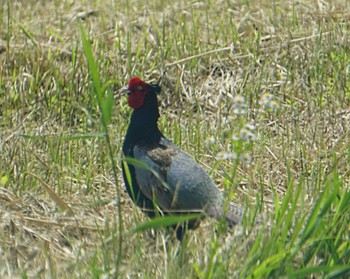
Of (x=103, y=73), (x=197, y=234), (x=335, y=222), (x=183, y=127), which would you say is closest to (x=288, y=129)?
(x=183, y=127)

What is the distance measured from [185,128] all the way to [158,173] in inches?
40.1

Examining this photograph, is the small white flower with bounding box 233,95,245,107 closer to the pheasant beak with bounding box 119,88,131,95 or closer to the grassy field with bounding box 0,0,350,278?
the grassy field with bounding box 0,0,350,278

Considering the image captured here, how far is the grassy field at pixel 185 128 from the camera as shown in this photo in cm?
405

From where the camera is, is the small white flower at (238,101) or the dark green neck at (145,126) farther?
the dark green neck at (145,126)

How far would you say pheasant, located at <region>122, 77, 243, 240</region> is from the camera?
4.98 metres

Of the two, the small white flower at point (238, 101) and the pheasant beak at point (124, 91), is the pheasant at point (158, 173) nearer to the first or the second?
the pheasant beak at point (124, 91)

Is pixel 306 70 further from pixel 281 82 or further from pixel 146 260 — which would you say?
pixel 146 260

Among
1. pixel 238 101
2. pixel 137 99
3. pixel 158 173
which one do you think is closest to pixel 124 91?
pixel 137 99

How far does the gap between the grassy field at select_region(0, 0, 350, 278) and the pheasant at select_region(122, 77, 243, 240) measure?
14 cm

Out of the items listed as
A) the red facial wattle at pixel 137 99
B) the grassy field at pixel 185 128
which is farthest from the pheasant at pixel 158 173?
the grassy field at pixel 185 128

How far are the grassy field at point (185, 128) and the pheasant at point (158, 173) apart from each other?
0.14 m

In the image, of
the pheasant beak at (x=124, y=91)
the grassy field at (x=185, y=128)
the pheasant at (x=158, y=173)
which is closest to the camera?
the grassy field at (x=185, y=128)

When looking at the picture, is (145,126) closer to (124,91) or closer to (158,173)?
(124,91)

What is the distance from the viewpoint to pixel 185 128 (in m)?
6.05
